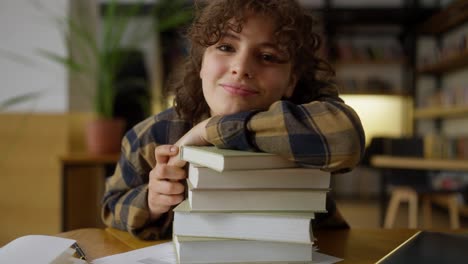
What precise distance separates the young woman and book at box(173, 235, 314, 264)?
126 millimetres

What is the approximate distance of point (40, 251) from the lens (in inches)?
23.0

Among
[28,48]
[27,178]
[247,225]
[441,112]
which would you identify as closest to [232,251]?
[247,225]

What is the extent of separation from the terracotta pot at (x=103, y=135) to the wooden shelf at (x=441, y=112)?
3522 millimetres

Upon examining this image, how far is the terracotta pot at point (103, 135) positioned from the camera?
Answer: 2.36m

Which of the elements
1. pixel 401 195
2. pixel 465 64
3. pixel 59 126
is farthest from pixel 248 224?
pixel 465 64

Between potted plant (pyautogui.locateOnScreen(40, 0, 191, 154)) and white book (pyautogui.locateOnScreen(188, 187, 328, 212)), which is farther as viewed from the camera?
potted plant (pyautogui.locateOnScreen(40, 0, 191, 154))

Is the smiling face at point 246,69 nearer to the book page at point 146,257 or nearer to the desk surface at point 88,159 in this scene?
the book page at point 146,257

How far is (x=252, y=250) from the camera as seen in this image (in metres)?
0.60

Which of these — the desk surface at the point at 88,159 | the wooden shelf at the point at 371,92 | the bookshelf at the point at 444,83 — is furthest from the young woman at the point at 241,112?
the wooden shelf at the point at 371,92

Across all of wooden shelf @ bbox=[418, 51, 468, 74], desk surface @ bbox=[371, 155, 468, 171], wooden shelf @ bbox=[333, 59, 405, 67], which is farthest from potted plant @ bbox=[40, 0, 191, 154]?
wooden shelf @ bbox=[333, 59, 405, 67]

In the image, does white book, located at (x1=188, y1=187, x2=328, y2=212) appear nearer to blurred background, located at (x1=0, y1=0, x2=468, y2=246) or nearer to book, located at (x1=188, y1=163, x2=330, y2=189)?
book, located at (x1=188, y1=163, x2=330, y2=189)

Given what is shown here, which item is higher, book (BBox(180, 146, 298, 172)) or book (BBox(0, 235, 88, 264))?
book (BBox(180, 146, 298, 172))

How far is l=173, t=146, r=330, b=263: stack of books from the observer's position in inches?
22.4

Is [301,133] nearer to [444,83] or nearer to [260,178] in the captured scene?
[260,178]
